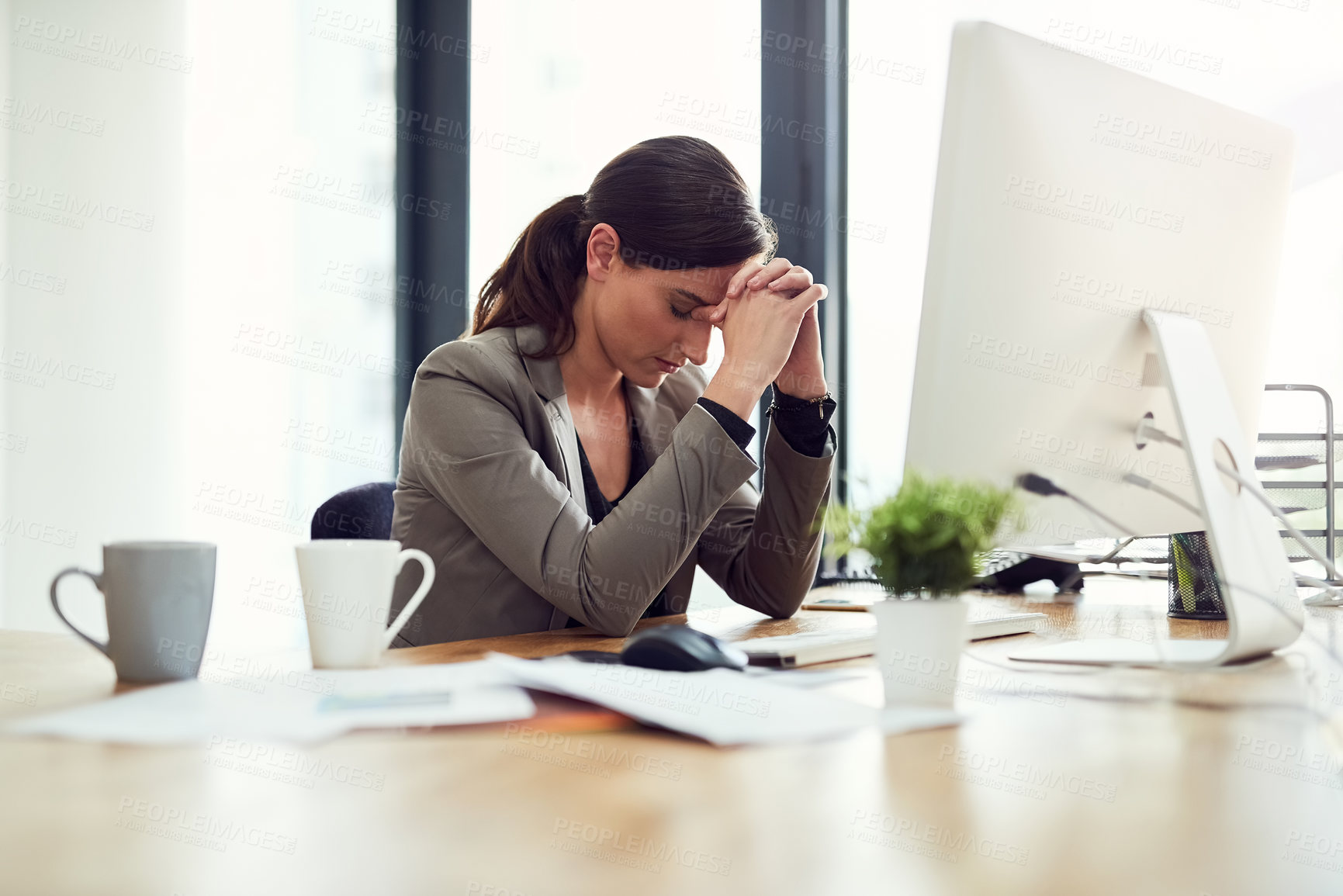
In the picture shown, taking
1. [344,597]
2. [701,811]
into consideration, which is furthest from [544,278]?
[701,811]

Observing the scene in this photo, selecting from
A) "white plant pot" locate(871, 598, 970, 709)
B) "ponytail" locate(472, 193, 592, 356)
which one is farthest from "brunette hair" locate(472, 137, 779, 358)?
"white plant pot" locate(871, 598, 970, 709)

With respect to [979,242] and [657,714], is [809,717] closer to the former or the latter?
[657,714]

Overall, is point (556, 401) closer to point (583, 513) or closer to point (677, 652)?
point (583, 513)

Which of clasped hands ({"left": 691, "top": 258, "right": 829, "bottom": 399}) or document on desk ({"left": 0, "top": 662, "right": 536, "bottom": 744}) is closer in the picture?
document on desk ({"left": 0, "top": 662, "right": 536, "bottom": 744})

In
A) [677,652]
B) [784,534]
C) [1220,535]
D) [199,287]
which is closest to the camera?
[677,652]

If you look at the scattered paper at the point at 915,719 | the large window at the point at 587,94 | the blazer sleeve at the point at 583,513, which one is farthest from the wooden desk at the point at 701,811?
the large window at the point at 587,94

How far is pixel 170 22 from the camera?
2.58 metres

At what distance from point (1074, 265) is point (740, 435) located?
15.6 inches

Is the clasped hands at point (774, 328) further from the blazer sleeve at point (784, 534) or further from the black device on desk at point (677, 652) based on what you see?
the black device on desk at point (677, 652)

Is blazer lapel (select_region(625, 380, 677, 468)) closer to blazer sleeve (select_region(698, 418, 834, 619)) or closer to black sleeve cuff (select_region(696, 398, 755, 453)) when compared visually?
blazer sleeve (select_region(698, 418, 834, 619))

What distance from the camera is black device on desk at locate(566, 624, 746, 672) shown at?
0.72m

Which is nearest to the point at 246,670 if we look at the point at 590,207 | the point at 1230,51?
the point at 590,207

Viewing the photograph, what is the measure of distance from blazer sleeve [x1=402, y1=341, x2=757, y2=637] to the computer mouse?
1.16 ft

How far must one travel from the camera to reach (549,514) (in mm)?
1130
